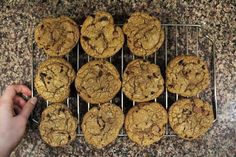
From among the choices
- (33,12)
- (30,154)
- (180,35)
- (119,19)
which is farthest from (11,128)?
(180,35)

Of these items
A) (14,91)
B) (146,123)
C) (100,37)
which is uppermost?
(100,37)

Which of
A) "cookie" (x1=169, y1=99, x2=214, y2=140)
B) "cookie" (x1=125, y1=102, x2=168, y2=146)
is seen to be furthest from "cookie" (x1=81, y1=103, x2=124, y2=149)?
"cookie" (x1=169, y1=99, x2=214, y2=140)

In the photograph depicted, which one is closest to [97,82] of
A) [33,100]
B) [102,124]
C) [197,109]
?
[102,124]

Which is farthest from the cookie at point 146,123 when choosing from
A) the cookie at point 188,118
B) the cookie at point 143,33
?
the cookie at point 143,33

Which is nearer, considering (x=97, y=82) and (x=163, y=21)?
(x=97, y=82)

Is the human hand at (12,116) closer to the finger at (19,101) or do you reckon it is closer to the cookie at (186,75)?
the finger at (19,101)

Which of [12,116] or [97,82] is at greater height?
[97,82]

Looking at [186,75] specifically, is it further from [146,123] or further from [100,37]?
[100,37]
